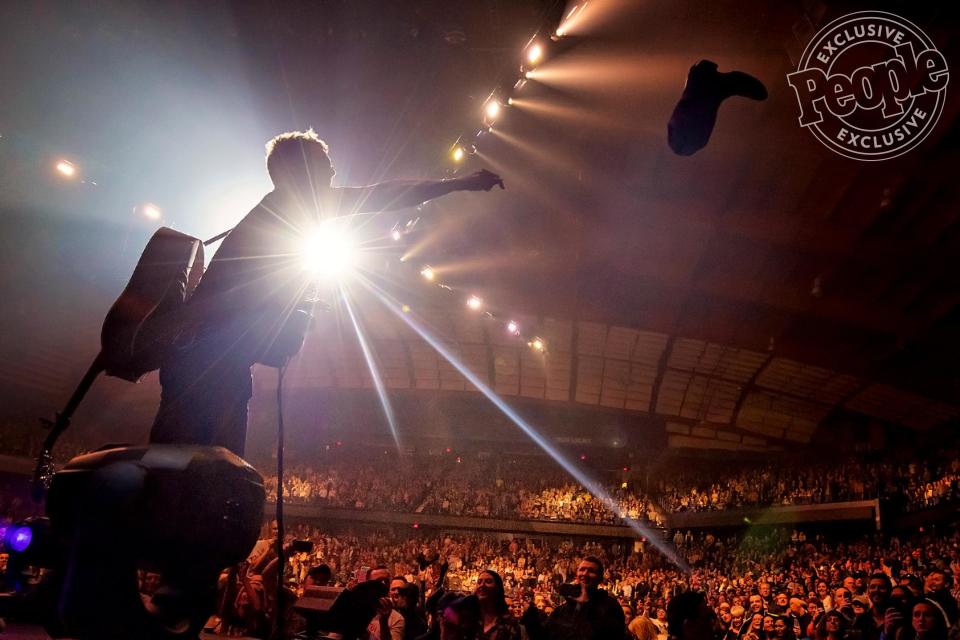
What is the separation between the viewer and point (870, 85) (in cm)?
977

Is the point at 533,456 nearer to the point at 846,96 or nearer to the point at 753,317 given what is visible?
the point at 753,317

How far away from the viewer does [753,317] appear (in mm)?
16578

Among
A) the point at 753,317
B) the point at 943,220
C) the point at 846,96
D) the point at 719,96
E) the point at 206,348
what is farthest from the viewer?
the point at 753,317

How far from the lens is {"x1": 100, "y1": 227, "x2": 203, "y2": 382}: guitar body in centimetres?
171

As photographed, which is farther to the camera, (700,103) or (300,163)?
(700,103)

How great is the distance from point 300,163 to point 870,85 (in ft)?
36.9

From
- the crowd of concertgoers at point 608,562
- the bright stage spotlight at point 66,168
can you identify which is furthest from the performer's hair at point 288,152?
the bright stage spotlight at point 66,168

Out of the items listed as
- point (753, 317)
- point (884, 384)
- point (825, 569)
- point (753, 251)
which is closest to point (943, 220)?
point (753, 251)

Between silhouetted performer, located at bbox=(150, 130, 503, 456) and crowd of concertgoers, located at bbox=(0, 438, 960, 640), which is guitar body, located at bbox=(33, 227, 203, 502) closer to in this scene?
silhouetted performer, located at bbox=(150, 130, 503, 456)

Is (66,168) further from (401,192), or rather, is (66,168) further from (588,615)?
(401,192)

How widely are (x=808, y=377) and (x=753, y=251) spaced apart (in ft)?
19.7

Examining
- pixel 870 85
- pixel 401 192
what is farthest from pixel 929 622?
pixel 870 85

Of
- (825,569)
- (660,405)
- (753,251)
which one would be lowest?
(825,569)

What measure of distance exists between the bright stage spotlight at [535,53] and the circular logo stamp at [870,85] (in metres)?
4.37
